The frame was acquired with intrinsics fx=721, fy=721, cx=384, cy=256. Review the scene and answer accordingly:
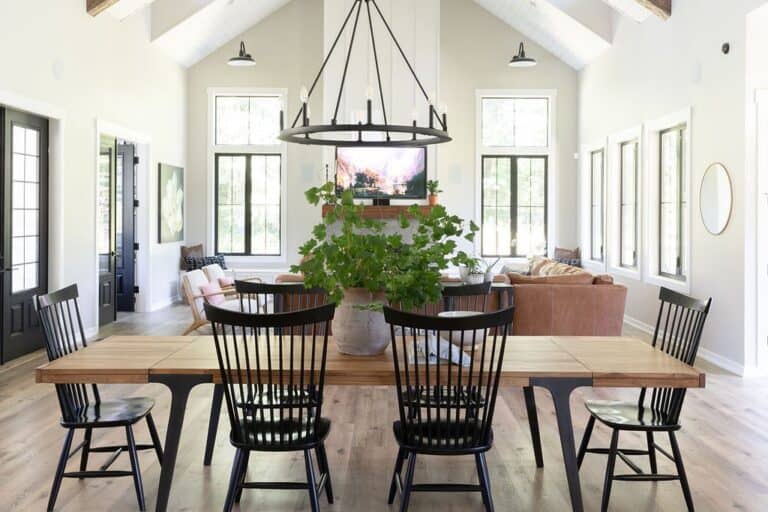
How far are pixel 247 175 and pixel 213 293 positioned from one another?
4.41 metres

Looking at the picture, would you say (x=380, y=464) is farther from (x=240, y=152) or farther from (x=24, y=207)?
(x=240, y=152)

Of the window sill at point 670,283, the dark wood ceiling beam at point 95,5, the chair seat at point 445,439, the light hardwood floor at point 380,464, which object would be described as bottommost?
the light hardwood floor at point 380,464

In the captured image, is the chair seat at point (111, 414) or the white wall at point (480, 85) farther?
the white wall at point (480, 85)

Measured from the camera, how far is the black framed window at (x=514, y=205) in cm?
1143

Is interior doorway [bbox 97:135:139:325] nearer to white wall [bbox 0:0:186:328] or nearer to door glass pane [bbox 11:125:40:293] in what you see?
white wall [bbox 0:0:186:328]

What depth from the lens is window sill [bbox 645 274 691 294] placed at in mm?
7049

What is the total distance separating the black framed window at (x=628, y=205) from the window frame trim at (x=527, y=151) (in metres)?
2.11

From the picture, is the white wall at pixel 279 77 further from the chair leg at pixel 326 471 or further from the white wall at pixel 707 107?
the chair leg at pixel 326 471

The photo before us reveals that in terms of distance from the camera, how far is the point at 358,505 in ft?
10.3

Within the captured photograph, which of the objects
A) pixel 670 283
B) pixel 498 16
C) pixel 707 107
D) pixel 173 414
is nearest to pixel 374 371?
pixel 173 414

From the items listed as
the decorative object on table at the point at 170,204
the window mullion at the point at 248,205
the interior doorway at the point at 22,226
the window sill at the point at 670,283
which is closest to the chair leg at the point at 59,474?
the interior doorway at the point at 22,226

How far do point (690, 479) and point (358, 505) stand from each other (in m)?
1.65

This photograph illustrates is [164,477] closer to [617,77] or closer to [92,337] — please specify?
[92,337]

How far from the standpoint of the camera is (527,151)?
11430 millimetres
